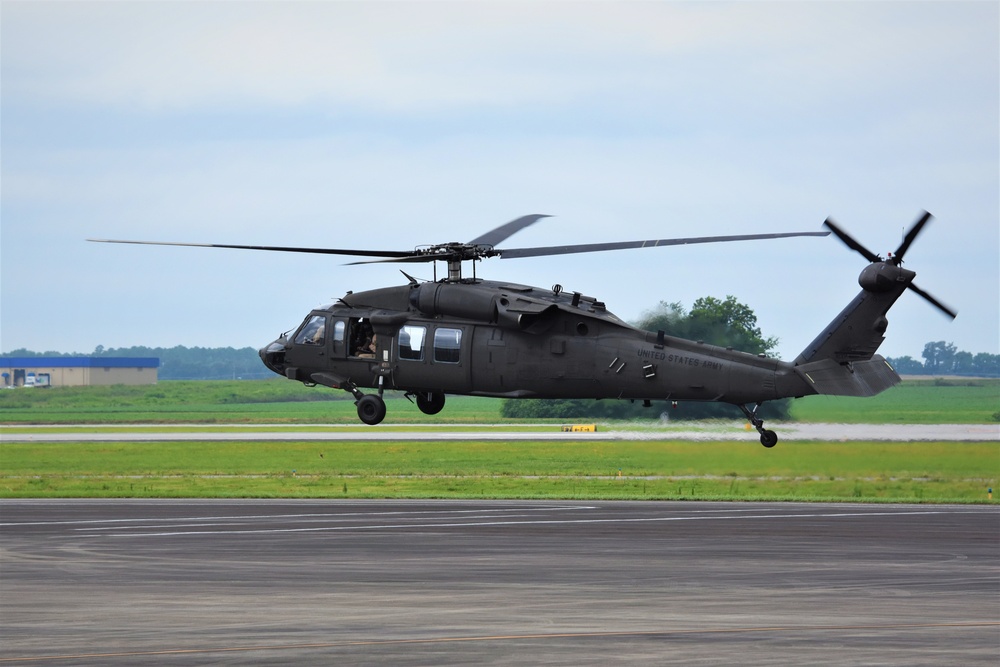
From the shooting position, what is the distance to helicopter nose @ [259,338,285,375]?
35.3m

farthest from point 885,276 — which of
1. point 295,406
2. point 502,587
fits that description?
point 295,406

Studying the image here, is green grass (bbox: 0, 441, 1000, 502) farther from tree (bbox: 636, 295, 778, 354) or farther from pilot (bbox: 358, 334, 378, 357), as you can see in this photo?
pilot (bbox: 358, 334, 378, 357)

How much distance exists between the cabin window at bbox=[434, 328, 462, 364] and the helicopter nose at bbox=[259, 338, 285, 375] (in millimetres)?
4856

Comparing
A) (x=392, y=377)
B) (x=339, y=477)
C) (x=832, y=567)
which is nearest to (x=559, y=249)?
(x=392, y=377)

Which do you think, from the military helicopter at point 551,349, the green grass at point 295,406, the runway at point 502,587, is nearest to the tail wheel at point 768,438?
the military helicopter at point 551,349

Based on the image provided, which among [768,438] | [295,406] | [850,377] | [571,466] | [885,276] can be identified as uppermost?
[885,276]

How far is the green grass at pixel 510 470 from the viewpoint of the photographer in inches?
2026

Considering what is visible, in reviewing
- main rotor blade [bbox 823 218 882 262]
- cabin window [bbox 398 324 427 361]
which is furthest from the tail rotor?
cabin window [bbox 398 324 427 361]

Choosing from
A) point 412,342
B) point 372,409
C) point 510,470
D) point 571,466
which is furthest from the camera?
point 571,466

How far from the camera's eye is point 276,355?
35.4m

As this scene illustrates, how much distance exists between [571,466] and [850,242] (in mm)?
39590

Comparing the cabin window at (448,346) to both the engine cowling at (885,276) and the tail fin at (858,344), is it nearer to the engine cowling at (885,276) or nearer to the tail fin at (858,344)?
the tail fin at (858,344)

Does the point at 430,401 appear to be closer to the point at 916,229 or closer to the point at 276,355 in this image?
the point at 276,355

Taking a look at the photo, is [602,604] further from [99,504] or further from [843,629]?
[99,504]
